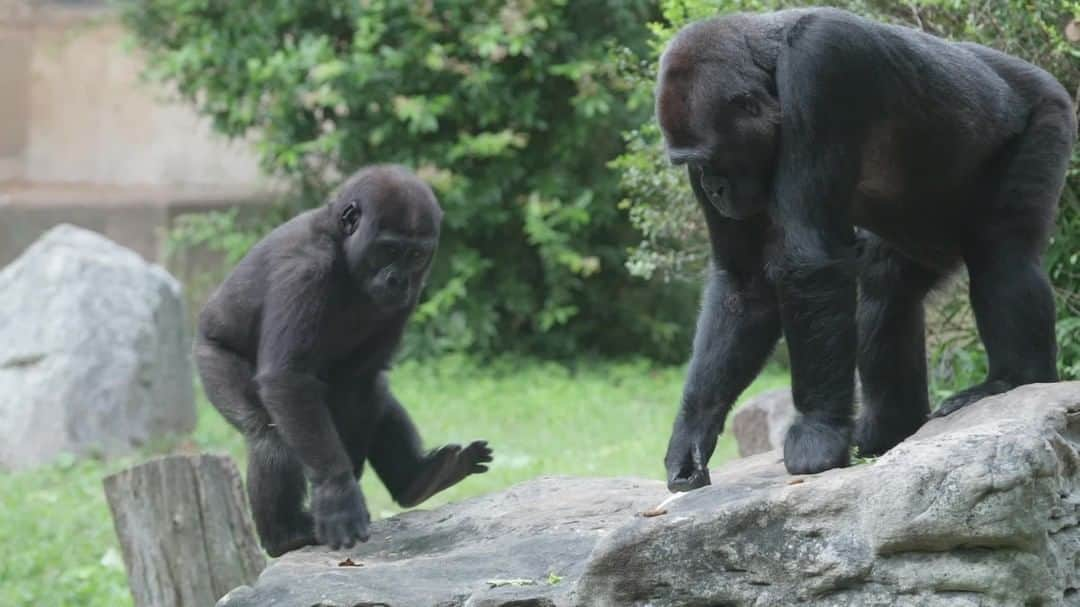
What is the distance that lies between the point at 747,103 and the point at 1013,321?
0.94 m

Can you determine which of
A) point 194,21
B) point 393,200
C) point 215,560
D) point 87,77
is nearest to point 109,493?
point 215,560

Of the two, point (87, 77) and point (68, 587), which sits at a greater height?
point (87, 77)

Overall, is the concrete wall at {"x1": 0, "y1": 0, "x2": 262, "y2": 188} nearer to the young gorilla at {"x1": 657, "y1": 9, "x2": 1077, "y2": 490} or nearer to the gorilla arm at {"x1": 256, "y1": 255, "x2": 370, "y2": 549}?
the gorilla arm at {"x1": 256, "y1": 255, "x2": 370, "y2": 549}

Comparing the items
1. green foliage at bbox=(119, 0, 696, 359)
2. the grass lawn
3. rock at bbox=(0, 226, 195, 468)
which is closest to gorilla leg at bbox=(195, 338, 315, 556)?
the grass lawn

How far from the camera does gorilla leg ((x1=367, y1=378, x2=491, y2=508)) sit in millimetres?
5227

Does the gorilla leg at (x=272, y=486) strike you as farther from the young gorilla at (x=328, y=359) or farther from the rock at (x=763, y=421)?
the rock at (x=763, y=421)

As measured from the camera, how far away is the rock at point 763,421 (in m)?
6.89


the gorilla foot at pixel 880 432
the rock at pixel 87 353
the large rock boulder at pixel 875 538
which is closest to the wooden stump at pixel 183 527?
the large rock boulder at pixel 875 538

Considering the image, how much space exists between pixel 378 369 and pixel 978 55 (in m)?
2.26

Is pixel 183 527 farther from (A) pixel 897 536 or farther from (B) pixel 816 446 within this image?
(A) pixel 897 536

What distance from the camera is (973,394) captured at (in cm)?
407

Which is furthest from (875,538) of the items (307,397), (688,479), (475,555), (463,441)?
(463,441)

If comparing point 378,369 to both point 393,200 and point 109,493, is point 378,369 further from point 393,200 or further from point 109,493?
point 109,493

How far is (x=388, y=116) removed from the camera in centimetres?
1113
